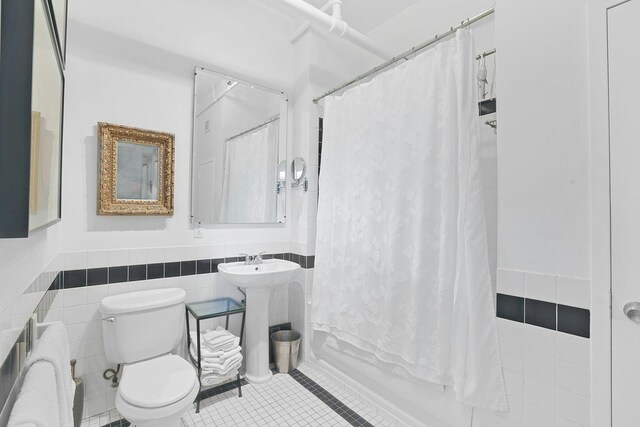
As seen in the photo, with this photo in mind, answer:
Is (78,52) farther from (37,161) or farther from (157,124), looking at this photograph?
(37,161)

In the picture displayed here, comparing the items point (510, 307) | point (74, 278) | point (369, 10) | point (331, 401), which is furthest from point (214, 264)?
point (369, 10)

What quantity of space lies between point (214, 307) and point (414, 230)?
145 cm

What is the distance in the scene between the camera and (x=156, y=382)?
62.4 inches

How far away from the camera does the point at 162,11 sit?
2.13m

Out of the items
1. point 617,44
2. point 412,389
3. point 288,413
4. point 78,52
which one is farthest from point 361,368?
point 78,52

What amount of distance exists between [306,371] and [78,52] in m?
2.63

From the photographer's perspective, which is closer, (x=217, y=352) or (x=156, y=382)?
(x=156, y=382)

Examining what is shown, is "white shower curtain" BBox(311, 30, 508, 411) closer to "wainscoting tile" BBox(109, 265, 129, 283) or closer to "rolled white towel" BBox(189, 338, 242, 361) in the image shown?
"rolled white towel" BBox(189, 338, 242, 361)

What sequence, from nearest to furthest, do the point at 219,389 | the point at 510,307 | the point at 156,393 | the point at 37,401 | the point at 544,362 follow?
the point at 37,401 < the point at 544,362 < the point at 510,307 < the point at 156,393 < the point at 219,389

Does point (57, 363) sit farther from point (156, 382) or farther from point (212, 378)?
point (212, 378)

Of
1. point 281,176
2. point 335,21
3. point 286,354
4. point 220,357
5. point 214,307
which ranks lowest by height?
point 286,354

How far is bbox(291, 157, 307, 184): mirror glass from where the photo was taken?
2.61 m

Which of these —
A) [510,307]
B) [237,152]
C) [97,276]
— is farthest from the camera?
[237,152]

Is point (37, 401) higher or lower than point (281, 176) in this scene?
lower
